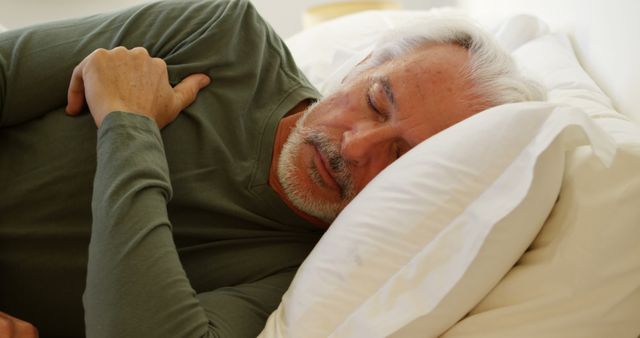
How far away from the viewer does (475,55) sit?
1.06 metres

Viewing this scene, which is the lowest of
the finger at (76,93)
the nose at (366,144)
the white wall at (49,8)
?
the white wall at (49,8)

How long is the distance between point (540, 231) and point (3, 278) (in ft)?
2.70

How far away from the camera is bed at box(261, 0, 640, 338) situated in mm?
661

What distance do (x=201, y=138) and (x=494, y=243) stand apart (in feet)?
1.93

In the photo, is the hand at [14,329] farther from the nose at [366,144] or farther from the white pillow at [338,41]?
the white pillow at [338,41]

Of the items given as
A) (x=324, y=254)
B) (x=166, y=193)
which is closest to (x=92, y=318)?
(x=166, y=193)

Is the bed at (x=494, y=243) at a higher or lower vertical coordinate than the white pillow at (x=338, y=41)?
higher

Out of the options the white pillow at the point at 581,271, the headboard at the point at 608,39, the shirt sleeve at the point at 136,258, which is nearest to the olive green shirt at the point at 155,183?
the shirt sleeve at the point at 136,258

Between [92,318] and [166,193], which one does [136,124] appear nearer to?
[166,193]

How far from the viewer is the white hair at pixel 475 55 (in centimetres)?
101

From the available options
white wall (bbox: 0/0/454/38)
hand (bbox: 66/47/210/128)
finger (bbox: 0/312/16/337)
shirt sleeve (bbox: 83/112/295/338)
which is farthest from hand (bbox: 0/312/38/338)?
white wall (bbox: 0/0/454/38)

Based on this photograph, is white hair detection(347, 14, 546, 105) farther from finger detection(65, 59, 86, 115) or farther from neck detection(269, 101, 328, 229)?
finger detection(65, 59, 86, 115)

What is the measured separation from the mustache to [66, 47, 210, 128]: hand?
0.24 meters

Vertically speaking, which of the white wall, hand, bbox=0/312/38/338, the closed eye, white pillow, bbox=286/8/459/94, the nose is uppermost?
the closed eye
